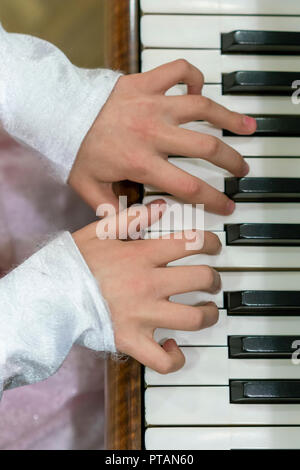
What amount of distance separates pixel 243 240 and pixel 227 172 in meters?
0.09

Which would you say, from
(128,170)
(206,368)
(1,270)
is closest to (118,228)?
(128,170)

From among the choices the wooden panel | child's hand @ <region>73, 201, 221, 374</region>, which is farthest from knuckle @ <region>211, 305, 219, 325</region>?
the wooden panel

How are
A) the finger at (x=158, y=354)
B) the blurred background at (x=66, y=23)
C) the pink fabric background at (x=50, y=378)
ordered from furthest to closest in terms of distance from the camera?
the blurred background at (x=66, y=23), the pink fabric background at (x=50, y=378), the finger at (x=158, y=354)

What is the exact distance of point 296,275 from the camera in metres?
0.80

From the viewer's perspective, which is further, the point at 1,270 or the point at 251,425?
the point at 1,270

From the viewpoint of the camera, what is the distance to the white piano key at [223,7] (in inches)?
33.6

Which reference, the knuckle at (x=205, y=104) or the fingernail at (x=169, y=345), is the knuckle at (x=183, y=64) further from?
the fingernail at (x=169, y=345)

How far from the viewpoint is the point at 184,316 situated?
30.2 inches

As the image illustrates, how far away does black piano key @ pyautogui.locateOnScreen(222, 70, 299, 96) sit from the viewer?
0.83 m

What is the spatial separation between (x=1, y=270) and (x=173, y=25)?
1.46 feet

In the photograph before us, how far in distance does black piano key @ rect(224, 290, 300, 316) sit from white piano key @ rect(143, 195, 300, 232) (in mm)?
82

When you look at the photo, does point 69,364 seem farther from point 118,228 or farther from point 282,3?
point 282,3

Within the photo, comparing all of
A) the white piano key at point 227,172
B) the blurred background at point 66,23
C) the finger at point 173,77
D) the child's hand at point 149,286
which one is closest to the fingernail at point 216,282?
the child's hand at point 149,286

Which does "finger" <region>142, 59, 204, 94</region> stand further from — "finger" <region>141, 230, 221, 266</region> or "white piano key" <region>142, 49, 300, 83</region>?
"finger" <region>141, 230, 221, 266</region>
